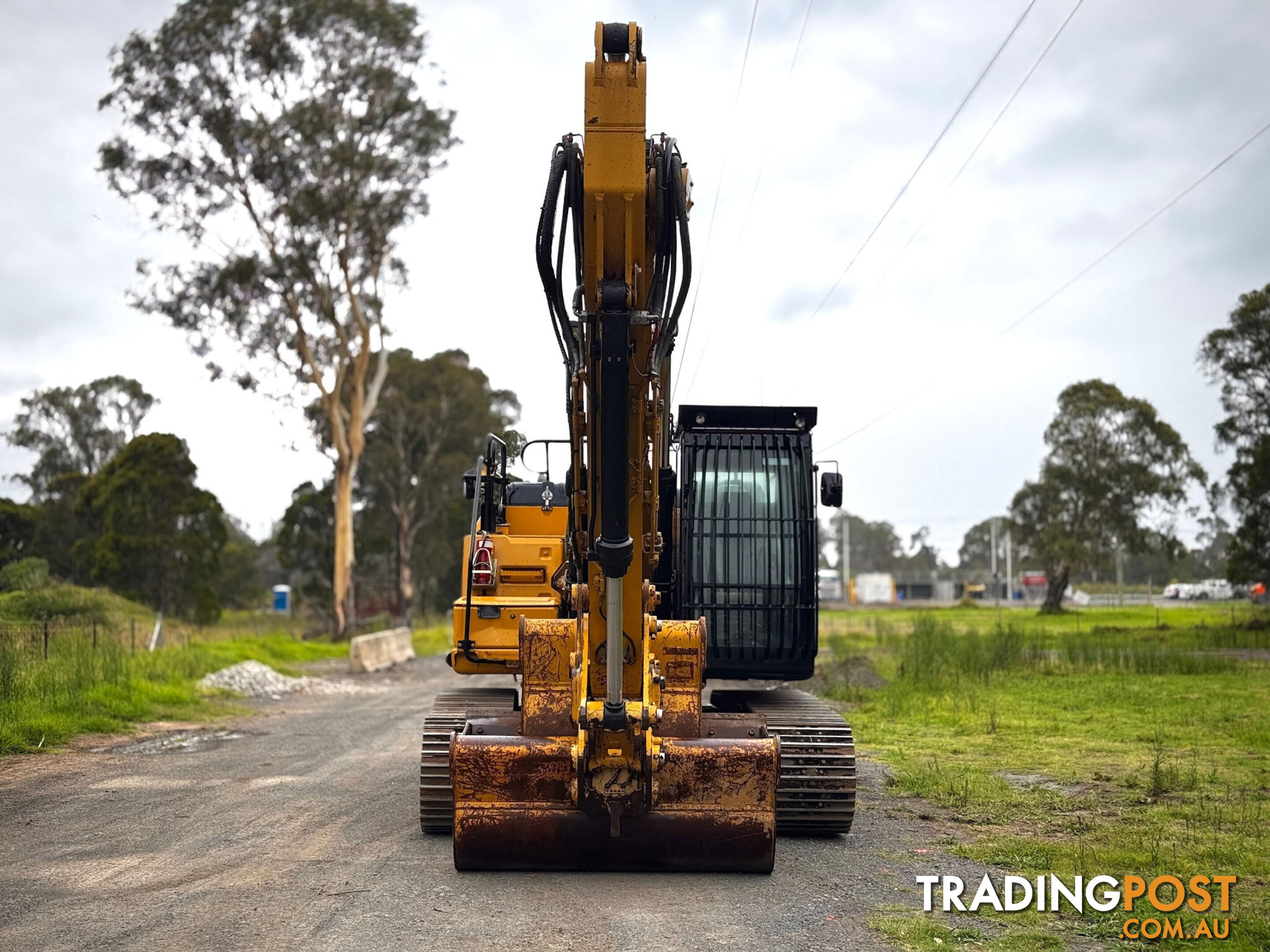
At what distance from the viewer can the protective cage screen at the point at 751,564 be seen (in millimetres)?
10867

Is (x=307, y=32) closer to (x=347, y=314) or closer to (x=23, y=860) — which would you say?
(x=347, y=314)

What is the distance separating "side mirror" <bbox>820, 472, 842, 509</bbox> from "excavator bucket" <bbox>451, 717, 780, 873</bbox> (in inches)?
133

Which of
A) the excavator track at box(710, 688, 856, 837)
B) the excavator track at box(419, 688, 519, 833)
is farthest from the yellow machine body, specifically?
the excavator track at box(710, 688, 856, 837)

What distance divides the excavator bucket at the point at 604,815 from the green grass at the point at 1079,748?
43.4 inches

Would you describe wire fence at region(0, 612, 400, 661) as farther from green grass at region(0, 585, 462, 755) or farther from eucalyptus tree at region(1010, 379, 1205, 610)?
eucalyptus tree at region(1010, 379, 1205, 610)

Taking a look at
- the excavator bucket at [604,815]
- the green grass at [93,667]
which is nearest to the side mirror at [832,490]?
the excavator bucket at [604,815]

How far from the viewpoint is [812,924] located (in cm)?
672

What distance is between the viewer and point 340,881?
25.2 ft

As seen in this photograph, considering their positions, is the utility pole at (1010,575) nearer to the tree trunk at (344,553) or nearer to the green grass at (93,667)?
the tree trunk at (344,553)

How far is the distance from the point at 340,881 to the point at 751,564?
4.55 meters

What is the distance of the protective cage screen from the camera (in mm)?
10867

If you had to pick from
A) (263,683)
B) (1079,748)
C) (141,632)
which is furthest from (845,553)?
(1079,748)

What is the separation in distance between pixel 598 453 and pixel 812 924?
112 inches

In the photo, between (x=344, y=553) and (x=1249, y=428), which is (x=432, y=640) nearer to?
(x=344, y=553)
